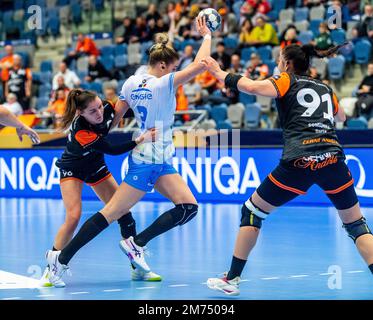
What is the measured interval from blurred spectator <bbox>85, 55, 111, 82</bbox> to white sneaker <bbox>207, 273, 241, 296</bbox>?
49.1 ft

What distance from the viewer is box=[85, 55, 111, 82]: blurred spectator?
21705 millimetres

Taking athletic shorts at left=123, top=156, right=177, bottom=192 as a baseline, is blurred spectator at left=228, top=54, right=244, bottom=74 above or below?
above

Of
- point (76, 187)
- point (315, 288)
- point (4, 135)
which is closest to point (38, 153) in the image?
point (4, 135)

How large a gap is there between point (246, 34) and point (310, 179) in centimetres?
1354

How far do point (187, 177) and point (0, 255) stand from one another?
6.83 m

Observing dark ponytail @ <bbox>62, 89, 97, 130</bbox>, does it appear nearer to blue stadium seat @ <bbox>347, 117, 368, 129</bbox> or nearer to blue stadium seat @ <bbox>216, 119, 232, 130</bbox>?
blue stadium seat @ <bbox>347, 117, 368, 129</bbox>

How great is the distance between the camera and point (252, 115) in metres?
17.8

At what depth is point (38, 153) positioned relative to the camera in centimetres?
1791

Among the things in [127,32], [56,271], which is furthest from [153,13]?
[56,271]

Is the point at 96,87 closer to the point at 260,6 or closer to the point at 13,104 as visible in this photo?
the point at 13,104

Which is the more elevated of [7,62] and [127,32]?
[127,32]

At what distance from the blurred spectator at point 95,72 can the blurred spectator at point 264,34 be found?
13.4ft

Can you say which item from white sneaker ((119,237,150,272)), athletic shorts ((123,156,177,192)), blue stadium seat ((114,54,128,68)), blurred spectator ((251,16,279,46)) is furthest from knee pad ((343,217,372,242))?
blue stadium seat ((114,54,128,68))
